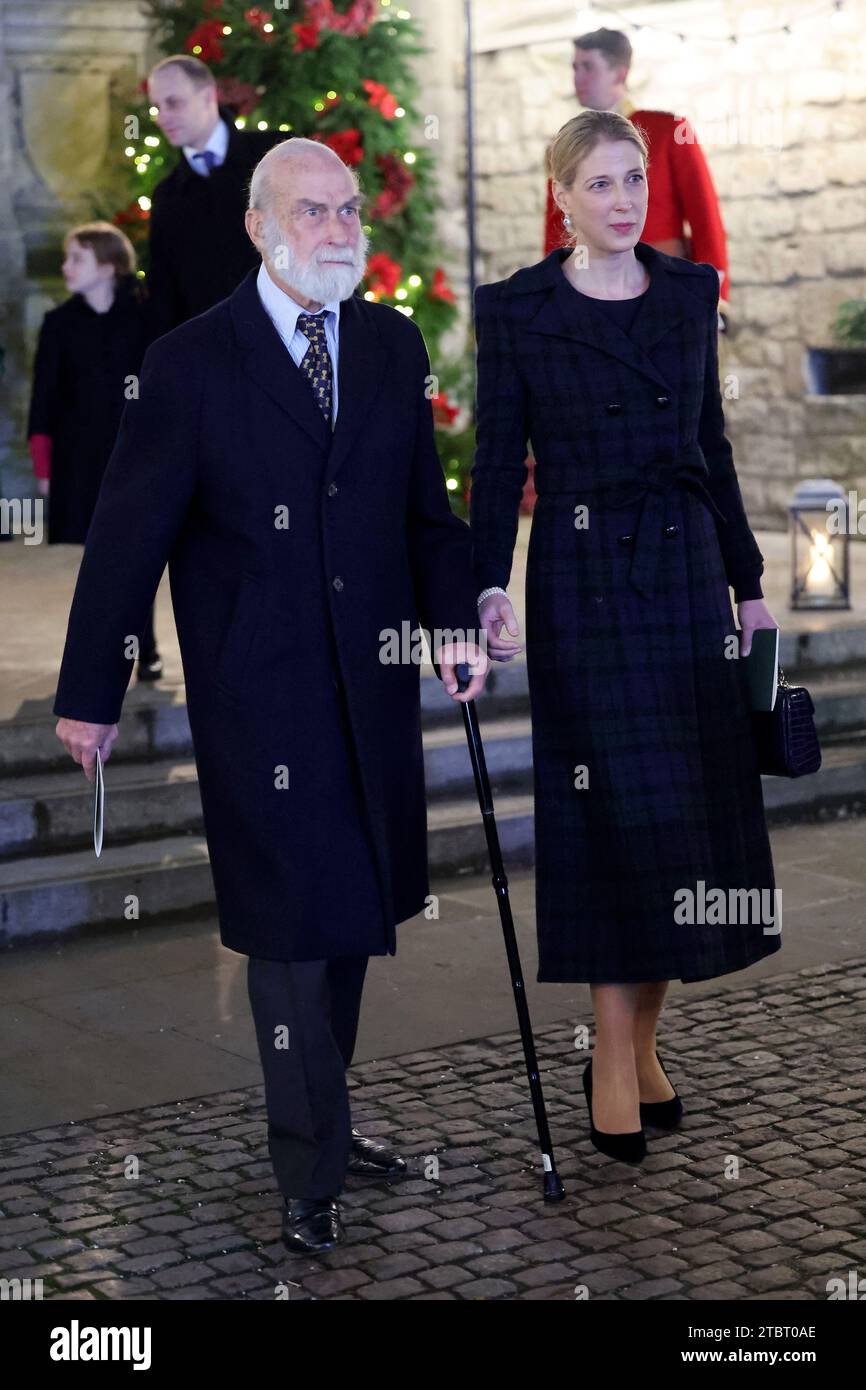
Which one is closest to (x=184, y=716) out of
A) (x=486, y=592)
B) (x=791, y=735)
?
(x=486, y=592)

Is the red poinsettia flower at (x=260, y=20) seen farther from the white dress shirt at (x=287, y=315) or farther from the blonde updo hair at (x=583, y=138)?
the white dress shirt at (x=287, y=315)

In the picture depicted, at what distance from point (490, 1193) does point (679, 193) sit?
3956 millimetres

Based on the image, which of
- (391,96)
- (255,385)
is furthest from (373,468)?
(391,96)

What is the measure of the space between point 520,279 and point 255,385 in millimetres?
713

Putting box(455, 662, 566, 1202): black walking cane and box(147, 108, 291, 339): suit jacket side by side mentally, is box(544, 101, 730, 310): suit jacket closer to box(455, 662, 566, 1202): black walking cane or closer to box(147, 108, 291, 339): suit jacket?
box(147, 108, 291, 339): suit jacket

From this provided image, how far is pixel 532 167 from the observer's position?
13266 mm

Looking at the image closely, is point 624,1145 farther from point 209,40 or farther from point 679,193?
point 209,40

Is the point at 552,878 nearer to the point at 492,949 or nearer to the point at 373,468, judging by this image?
the point at 373,468

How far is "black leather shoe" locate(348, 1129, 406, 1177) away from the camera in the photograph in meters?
4.46

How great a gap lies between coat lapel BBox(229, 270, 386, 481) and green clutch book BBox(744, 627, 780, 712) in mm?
962

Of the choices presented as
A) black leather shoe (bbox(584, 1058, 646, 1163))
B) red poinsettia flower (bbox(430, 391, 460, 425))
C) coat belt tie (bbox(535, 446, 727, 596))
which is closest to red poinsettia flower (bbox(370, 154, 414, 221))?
red poinsettia flower (bbox(430, 391, 460, 425))

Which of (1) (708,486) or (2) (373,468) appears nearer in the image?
(2) (373,468)

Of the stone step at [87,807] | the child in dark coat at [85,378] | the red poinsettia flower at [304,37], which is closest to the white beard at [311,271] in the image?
the stone step at [87,807]

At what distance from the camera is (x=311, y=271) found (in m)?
4.12
